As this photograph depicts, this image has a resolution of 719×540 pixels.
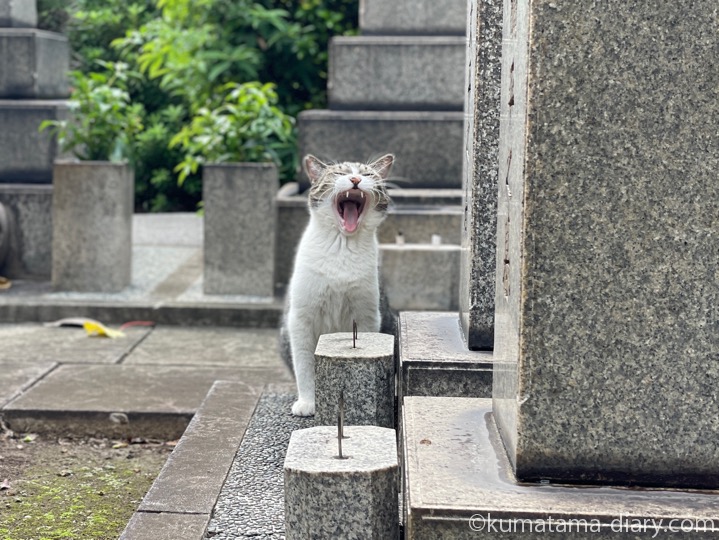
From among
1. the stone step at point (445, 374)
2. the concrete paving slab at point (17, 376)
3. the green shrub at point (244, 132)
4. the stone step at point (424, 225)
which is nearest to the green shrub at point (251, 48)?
the green shrub at point (244, 132)

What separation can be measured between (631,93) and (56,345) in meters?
5.02

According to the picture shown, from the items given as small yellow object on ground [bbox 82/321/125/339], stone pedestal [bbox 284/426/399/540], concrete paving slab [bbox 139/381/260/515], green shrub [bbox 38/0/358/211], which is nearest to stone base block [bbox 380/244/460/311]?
green shrub [bbox 38/0/358/211]

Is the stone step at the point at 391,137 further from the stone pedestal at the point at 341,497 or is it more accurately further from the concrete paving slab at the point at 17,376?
the stone pedestal at the point at 341,497

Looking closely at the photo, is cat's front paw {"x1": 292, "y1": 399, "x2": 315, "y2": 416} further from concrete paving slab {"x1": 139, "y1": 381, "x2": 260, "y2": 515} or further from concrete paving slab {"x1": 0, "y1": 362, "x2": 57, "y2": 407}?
concrete paving slab {"x1": 0, "y1": 362, "x2": 57, "y2": 407}

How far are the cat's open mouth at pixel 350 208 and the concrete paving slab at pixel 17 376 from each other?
204cm

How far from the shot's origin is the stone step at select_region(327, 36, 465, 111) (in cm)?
818

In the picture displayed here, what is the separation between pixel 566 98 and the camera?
243 cm

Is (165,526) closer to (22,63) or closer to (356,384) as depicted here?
(356,384)

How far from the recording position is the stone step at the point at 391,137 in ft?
26.4

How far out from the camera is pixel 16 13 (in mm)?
8375

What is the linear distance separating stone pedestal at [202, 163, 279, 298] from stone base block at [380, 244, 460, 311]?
41.3 inches

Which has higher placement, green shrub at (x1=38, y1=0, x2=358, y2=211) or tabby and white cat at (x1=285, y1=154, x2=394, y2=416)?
green shrub at (x1=38, y1=0, x2=358, y2=211)

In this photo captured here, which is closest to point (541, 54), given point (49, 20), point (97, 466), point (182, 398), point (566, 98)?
point (566, 98)

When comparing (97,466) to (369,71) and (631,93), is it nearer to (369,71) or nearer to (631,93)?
(631,93)
